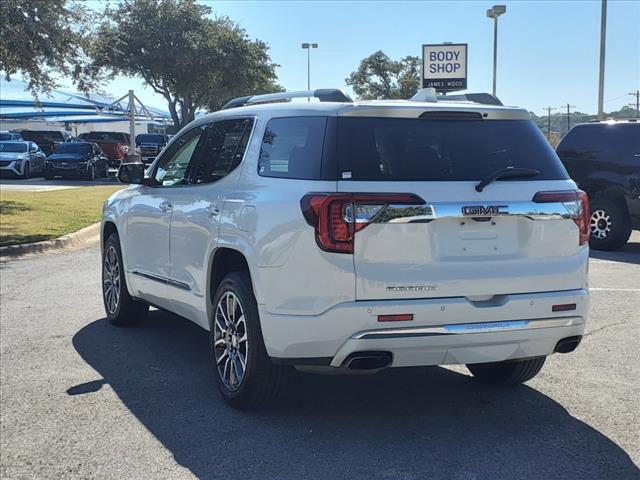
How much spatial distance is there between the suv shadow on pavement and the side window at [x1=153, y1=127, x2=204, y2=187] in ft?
4.77

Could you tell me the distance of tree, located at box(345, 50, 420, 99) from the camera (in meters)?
59.2

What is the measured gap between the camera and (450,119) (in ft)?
14.3

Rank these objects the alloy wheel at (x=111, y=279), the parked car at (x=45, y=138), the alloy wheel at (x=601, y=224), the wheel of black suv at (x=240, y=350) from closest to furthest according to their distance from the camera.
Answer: the wheel of black suv at (x=240, y=350) < the alloy wheel at (x=111, y=279) < the alloy wheel at (x=601, y=224) < the parked car at (x=45, y=138)

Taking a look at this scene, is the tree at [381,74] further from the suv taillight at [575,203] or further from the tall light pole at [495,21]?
the suv taillight at [575,203]

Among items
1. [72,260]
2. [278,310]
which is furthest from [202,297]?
[72,260]

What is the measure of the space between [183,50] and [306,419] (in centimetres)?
4083

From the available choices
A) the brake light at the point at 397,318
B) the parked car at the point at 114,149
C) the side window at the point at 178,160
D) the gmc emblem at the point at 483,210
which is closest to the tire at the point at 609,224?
the side window at the point at 178,160

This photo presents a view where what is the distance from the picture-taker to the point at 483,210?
13.4 feet

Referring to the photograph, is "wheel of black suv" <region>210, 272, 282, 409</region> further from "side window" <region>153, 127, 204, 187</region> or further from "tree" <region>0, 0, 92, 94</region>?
"tree" <region>0, 0, 92, 94</region>

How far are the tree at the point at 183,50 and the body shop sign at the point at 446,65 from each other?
2486cm

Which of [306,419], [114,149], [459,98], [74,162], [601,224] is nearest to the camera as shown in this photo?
[306,419]

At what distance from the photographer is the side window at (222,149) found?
4977mm

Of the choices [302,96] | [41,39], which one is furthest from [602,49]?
[302,96]

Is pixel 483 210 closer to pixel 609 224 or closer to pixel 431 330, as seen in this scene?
pixel 431 330
